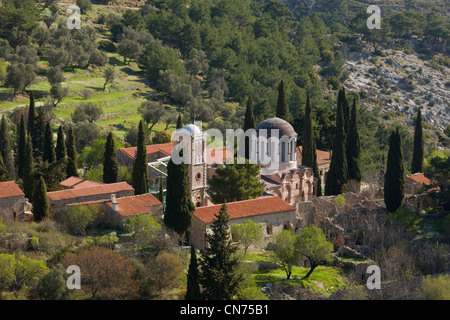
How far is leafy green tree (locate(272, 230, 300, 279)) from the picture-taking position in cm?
4119

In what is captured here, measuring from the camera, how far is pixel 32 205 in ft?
144

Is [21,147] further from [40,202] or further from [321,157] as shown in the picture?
[321,157]

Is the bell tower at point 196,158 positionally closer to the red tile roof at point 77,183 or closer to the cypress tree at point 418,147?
the red tile roof at point 77,183

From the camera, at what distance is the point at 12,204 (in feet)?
142

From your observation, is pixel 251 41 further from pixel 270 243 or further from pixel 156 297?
pixel 156 297

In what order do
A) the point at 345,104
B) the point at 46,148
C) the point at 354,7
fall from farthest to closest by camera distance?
1. the point at 354,7
2. the point at 345,104
3. the point at 46,148

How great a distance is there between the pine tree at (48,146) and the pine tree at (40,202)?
1021 centimetres

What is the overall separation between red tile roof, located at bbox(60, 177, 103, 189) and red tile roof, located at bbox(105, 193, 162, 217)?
151 inches

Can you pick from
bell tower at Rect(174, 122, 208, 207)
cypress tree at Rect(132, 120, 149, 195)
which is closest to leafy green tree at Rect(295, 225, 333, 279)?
bell tower at Rect(174, 122, 208, 207)

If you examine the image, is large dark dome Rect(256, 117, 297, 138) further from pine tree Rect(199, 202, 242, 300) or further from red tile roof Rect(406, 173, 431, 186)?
pine tree Rect(199, 202, 242, 300)

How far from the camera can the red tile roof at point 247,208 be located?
45031 mm

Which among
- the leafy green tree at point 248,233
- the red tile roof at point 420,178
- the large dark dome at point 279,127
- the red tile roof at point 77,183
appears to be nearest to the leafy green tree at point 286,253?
the leafy green tree at point 248,233
